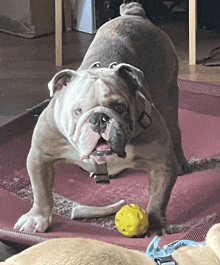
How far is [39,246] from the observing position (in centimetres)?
55

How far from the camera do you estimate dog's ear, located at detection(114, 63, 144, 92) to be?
3.31 ft

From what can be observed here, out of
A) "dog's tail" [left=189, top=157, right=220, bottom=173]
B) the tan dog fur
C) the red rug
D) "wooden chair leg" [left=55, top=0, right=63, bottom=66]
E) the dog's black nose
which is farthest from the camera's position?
"wooden chair leg" [left=55, top=0, right=63, bottom=66]

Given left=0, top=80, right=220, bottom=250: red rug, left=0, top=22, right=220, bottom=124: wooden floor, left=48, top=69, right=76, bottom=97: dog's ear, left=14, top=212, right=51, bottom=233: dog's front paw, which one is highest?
left=48, top=69, right=76, bottom=97: dog's ear

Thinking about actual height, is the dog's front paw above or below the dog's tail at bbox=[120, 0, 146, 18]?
below

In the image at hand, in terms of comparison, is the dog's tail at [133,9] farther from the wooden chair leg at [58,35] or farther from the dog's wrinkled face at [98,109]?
the wooden chair leg at [58,35]

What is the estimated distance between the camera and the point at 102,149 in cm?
98

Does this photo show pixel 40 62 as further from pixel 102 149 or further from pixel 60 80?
pixel 102 149

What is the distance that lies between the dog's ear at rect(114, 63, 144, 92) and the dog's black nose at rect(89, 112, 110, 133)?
111 mm

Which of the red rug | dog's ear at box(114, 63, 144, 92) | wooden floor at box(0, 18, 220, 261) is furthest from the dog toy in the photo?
wooden floor at box(0, 18, 220, 261)

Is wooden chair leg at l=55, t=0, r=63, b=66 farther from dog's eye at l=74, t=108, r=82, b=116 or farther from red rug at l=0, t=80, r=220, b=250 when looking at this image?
dog's eye at l=74, t=108, r=82, b=116

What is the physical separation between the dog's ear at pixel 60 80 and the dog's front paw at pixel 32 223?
0.29 meters

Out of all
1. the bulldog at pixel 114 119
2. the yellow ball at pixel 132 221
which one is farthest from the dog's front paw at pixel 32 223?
the yellow ball at pixel 132 221

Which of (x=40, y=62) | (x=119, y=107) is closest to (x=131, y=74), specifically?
(x=119, y=107)

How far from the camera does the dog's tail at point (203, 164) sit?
1470mm
